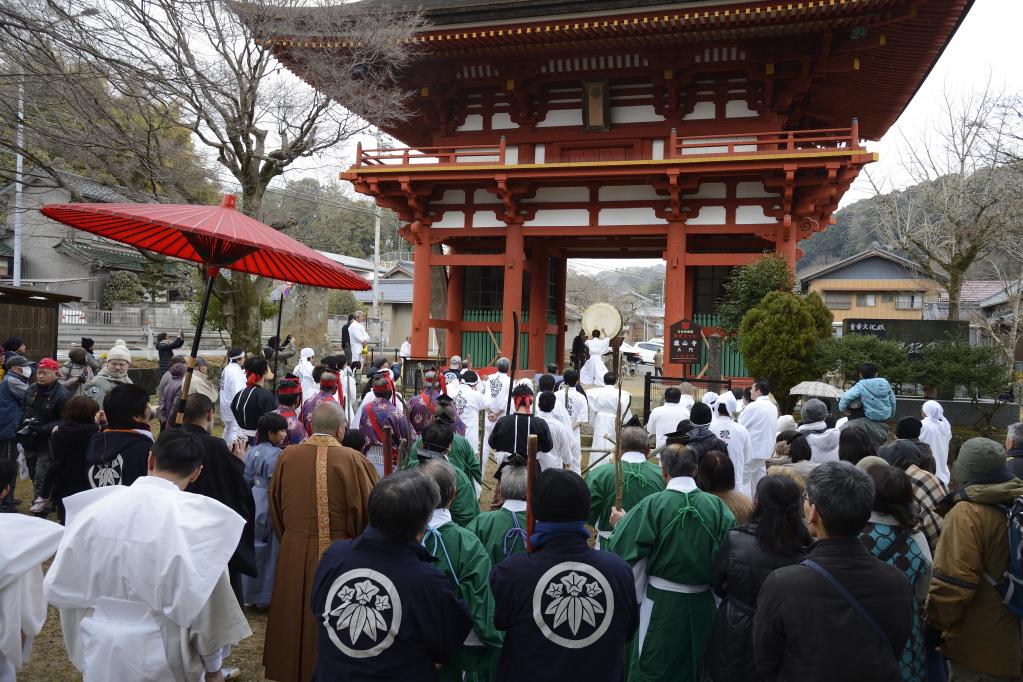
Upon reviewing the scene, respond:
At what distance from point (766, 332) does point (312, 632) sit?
9.03m

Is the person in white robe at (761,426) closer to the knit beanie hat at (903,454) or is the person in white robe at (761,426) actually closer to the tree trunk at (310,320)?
the knit beanie hat at (903,454)

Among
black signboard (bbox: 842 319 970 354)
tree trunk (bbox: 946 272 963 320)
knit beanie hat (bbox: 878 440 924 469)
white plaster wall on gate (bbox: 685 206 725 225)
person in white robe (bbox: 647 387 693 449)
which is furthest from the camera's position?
tree trunk (bbox: 946 272 963 320)

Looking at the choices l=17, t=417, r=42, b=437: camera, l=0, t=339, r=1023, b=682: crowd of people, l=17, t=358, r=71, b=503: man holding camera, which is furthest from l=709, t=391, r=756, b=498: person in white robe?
l=17, t=417, r=42, b=437: camera

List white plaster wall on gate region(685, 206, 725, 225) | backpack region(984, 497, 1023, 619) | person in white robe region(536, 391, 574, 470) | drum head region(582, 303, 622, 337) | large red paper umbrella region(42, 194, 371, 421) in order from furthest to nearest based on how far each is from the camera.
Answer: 1. drum head region(582, 303, 622, 337)
2. white plaster wall on gate region(685, 206, 725, 225)
3. person in white robe region(536, 391, 574, 470)
4. large red paper umbrella region(42, 194, 371, 421)
5. backpack region(984, 497, 1023, 619)

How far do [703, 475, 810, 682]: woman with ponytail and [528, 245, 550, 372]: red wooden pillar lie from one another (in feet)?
46.1

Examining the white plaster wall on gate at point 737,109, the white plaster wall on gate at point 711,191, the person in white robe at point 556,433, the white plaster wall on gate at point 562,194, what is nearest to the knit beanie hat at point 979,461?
the person in white robe at point 556,433

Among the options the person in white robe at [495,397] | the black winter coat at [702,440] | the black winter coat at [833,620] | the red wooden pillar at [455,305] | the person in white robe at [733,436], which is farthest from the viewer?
the red wooden pillar at [455,305]

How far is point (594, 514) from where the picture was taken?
4539 millimetres

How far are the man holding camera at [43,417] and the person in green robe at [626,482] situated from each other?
5.12m

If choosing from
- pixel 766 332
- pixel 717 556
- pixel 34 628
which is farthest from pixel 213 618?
pixel 766 332

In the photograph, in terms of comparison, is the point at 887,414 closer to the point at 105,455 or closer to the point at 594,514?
the point at 594,514

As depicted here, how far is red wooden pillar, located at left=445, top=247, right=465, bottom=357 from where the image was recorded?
1683 centimetres

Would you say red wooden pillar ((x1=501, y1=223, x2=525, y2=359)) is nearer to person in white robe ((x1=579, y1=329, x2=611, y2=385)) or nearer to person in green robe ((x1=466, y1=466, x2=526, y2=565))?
person in white robe ((x1=579, y1=329, x2=611, y2=385))

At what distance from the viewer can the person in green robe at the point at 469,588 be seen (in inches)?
109
